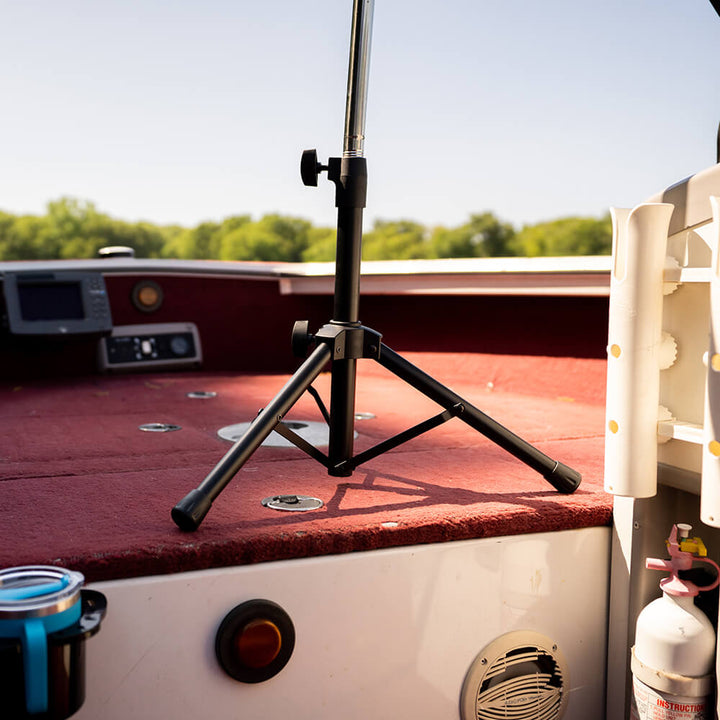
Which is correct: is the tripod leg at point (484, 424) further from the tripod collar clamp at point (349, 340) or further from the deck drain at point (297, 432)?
the deck drain at point (297, 432)

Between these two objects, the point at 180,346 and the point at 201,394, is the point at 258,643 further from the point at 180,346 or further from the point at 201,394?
the point at 180,346

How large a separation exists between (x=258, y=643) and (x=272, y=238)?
28257 mm

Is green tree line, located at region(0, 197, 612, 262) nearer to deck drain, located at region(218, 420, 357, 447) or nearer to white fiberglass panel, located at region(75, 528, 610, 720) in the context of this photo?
deck drain, located at region(218, 420, 357, 447)

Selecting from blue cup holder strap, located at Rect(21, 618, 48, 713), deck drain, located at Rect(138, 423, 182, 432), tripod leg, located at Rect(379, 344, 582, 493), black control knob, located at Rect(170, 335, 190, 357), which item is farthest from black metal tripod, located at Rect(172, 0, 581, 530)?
black control knob, located at Rect(170, 335, 190, 357)

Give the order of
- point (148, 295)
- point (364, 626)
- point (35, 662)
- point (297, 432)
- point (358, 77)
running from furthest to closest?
point (148, 295), point (297, 432), point (358, 77), point (364, 626), point (35, 662)

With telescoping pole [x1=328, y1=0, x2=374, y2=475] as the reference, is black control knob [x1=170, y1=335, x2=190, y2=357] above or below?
below

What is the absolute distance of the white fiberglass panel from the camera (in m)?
0.69

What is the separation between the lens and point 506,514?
0.84 metres

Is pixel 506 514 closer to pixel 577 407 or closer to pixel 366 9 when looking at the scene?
pixel 366 9

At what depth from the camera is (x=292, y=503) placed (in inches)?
34.4

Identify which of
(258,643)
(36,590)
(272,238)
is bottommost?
(258,643)

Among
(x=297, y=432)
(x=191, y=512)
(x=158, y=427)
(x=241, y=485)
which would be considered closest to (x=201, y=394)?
(x=158, y=427)

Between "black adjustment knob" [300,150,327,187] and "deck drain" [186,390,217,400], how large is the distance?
0.99 metres

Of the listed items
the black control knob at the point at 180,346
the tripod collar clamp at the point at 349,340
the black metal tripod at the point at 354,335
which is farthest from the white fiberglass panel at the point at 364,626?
the black control knob at the point at 180,346
